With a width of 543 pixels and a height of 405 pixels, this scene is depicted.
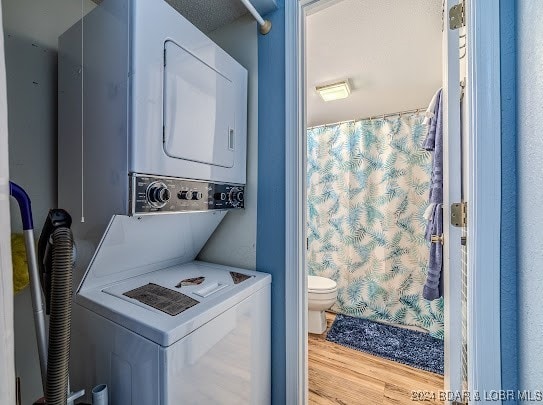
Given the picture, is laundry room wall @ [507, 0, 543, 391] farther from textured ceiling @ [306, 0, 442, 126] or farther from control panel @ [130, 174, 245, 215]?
control panel @ [130, 174, 245, 215]

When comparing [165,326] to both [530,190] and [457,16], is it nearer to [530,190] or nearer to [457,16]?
[530,190]

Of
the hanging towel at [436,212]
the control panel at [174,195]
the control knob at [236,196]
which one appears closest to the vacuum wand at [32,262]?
the control panel at [174,195]

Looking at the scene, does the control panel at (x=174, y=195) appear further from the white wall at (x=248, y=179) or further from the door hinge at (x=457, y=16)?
the door hinge at (x=457, y=16)

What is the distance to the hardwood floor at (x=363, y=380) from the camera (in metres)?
1.79

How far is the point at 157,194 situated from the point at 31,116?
897mm

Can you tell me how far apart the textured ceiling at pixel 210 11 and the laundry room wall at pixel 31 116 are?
0.34 metres

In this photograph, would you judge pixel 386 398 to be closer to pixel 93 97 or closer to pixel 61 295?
pixel 61 295

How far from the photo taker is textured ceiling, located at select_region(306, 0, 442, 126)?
1643 millimetres

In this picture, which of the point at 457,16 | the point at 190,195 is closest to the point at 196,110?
the point at 190,195

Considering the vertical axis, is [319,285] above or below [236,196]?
below

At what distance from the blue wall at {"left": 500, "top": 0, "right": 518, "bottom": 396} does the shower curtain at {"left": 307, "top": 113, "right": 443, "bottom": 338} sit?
2.06 meters

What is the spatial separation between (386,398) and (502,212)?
5.43 ft

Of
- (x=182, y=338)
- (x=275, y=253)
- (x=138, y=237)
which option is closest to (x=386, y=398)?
(x=275, y=253)

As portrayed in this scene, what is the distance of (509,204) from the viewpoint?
88cm
